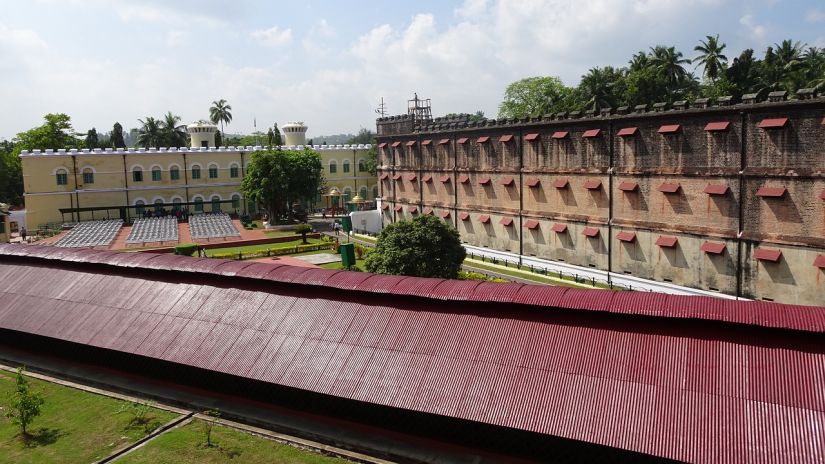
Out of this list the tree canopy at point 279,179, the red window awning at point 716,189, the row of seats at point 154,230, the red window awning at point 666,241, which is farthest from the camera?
the tree canopy at point 279,179

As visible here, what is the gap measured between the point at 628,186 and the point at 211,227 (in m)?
39.3

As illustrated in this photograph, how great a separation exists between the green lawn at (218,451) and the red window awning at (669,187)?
82.2ft

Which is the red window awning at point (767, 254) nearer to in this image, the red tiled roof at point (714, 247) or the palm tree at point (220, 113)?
the red tiled roof at point (714, 247)

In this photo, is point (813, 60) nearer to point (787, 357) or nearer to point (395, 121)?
point (395, 121)

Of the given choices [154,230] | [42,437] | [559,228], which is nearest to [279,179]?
[154,230]

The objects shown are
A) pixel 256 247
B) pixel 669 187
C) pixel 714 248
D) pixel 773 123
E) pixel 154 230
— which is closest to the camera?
pixel 773 123

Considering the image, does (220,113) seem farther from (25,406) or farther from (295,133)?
(25,406)

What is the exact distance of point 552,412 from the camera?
14875mm

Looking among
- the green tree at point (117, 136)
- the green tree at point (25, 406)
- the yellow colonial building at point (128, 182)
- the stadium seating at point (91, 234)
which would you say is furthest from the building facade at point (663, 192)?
the green tree at point (117, 136)

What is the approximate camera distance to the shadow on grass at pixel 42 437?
58.9ft

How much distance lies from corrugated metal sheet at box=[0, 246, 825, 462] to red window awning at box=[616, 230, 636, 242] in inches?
796

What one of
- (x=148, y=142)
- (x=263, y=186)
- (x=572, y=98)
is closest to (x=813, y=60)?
(x=572, y=98)

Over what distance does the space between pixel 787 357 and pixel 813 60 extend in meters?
59.8

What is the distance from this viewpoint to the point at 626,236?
120 feet
